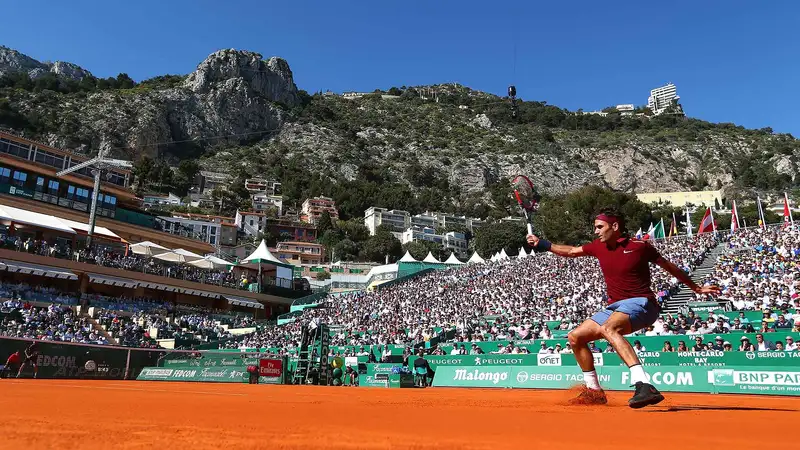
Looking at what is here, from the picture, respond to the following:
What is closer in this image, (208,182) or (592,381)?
(592,381)

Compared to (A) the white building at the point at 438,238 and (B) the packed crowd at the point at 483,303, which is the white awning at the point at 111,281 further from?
(A) the white building at the point at 438,238

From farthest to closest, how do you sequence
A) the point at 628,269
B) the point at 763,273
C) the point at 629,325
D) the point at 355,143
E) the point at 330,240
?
the point at 355,143 < the point at 330,240 < the point at 763,273 < the point at 628,269 < the point at 629,325

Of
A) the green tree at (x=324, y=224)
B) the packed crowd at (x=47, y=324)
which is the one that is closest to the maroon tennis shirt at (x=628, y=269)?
the packed crowd at (x=47, y=324)

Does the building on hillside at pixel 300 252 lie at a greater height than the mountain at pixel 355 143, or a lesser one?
lesser

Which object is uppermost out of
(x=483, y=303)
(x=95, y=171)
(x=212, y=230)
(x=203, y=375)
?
(x=212, y=230)

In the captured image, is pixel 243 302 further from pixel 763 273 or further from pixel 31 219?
pixel 763 273

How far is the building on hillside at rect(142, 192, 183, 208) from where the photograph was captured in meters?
108

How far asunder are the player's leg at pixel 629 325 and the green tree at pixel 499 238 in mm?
96708

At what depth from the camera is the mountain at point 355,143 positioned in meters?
120

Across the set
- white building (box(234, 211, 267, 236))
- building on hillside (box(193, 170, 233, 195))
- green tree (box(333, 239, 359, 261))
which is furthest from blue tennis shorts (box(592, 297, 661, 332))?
building on hillside (box(193, 170, 233, 195))

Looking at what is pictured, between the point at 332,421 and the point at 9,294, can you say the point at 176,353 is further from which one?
the point at 332,421

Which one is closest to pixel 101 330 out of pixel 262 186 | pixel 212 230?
pixel 212 230

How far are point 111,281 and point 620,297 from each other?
42.4 m

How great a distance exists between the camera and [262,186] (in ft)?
426
